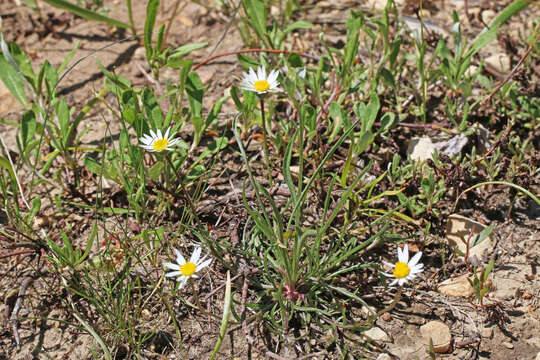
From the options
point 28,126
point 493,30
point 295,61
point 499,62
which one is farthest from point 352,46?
point 28,126

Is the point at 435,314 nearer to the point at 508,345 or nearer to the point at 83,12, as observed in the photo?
the point at 508,345

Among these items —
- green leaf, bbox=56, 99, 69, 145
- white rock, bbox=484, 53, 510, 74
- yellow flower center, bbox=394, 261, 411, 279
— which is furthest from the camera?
white rock, bbox=484, 53, 510, 74

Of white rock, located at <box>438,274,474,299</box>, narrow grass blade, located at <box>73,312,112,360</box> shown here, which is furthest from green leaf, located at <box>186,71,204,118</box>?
white rock, located at <box>438,274,474,299</box>

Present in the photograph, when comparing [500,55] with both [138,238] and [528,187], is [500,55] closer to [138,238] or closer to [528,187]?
[528,187]

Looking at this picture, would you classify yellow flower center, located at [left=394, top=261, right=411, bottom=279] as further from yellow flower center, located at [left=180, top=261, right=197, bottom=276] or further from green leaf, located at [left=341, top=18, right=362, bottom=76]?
green leaf, located at [left=341, top=18, right=362, bottom=76]

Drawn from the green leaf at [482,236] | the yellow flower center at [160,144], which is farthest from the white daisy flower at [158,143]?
the green leaf at [482,236]

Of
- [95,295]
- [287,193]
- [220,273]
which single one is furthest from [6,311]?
[287,193]

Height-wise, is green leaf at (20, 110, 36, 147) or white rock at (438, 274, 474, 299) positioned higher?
green leaf at (20, 110, 36, 147)
